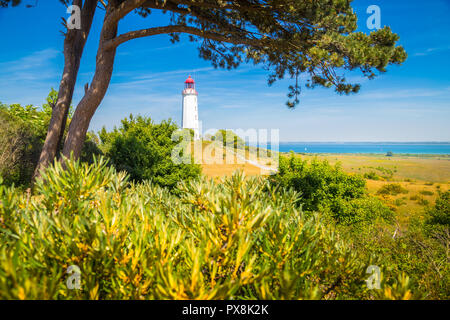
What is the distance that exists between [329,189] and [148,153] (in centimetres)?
1016

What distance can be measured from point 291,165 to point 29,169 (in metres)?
12.2

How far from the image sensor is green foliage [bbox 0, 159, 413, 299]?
1.09 meters

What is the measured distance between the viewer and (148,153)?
13.4 meters

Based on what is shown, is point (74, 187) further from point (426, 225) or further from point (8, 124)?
point (426, 225)

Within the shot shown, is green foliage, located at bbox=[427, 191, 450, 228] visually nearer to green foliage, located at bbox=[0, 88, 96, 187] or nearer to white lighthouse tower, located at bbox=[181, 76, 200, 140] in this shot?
green foliage, located at bbox=[0, 88, 96, 187]

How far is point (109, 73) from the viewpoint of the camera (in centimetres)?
723

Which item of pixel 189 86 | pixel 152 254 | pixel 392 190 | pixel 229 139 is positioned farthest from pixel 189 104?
pixel 152 254

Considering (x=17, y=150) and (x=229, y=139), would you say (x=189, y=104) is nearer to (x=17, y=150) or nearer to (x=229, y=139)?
(x=229, y=139)

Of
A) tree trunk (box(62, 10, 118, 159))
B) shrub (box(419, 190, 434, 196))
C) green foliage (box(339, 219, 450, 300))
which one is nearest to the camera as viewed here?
green foliage (box(339, 219, 450, 300))

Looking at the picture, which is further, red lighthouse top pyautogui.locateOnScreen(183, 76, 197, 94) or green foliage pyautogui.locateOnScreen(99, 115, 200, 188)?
red lighthouse top pyautogui.locateOnScreen(183, 76, 197, 94)

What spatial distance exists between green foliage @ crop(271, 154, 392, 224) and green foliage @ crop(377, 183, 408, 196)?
8.32m

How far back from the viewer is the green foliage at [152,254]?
1.09 meters

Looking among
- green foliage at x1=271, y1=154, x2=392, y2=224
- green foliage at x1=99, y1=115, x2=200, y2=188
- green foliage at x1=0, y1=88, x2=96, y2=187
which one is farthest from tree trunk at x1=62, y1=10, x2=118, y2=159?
green foliage at x1=271, y1=154, x2=392, y2=224
